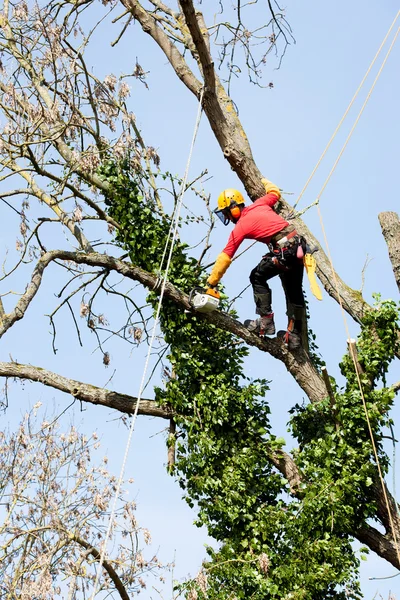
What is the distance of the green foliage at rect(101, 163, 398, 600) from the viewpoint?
7840 millimetres

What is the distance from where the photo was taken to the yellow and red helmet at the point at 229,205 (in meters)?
8.18

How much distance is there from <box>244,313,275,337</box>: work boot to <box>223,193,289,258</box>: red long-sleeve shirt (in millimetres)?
659

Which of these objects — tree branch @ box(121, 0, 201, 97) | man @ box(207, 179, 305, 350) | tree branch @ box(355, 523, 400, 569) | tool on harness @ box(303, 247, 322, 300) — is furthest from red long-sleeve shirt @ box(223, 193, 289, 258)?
tree branch @ box(355, 523, 400, 569)

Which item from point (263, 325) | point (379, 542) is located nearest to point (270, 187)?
point (263, 325)

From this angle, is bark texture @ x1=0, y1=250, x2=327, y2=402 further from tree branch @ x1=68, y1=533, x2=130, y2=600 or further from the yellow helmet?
tree branch @ x1=68, y1=533, x2=130, y2=600

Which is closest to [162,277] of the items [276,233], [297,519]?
[276,233]

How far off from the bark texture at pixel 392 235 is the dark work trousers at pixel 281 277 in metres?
0.94

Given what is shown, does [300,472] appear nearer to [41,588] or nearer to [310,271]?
[310,271]

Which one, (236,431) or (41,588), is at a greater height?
(236,431)

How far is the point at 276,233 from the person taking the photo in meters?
8.09

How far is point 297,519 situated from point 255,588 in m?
0.68

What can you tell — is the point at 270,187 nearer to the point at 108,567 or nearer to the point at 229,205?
the point at 229,205

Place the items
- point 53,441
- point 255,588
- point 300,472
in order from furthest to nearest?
point 53,441 → point 300,472 → point 255,588

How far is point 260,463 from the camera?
328 inches
